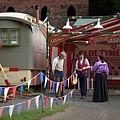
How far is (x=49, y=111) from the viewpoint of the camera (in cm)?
1067

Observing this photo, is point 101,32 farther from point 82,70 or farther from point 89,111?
point 89,111

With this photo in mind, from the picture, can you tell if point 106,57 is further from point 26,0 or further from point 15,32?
point 26,0

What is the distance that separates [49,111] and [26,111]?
0.63 meters

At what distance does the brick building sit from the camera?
138ft

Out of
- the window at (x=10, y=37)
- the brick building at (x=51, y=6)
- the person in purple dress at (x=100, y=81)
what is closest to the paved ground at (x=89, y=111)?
the person in purple dress at (x=100, y=81)

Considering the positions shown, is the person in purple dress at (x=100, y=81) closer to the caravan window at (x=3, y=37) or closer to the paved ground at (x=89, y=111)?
the paved ground at (x=89, y=111)

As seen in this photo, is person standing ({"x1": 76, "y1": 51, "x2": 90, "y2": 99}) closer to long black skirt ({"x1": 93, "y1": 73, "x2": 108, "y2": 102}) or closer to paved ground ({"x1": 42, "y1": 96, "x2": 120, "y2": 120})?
long black skirt ({"x1": 93, "y1": 73, "x2": 108, "y2": 102})

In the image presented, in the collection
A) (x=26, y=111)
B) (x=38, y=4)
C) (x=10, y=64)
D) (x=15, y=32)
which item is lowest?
(x=26, y=111)

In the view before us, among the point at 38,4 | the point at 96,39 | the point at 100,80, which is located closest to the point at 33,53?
the point at 96,39

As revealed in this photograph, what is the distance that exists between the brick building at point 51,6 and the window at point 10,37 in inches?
976

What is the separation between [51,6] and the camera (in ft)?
138

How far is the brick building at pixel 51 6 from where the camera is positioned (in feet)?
138

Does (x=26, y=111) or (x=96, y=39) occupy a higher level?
(x=96, y=39)

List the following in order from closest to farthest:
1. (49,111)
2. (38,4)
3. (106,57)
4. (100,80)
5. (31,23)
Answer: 1. (49,111)
2. (100,80)
3. (31,23)
4. (106,57)
5. (38,4)
